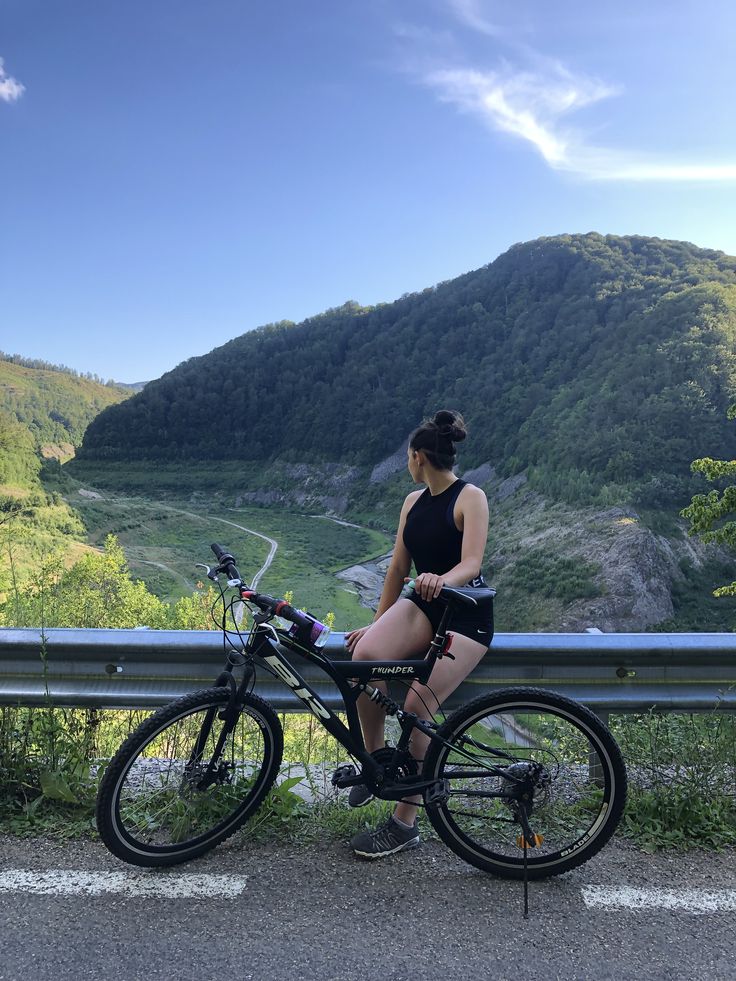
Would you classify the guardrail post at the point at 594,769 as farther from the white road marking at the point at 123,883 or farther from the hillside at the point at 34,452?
the hillside at the point at 34,452

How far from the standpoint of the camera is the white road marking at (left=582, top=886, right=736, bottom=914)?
221 cm

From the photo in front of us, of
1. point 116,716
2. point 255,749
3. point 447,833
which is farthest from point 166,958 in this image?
point 116,716

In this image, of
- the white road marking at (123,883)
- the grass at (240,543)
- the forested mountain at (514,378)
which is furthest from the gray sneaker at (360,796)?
the forested mountain at (514,378)

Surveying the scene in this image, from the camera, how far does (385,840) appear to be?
2529 mm

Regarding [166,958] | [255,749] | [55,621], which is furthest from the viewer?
[55,621]

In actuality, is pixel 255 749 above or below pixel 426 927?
above

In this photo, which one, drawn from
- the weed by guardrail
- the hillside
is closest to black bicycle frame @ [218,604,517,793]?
the weed by guardrail

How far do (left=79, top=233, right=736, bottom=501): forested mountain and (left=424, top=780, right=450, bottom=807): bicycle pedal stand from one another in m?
80.3

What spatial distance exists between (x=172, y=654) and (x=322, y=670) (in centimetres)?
67

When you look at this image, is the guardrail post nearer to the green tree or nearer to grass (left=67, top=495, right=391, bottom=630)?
the green tree

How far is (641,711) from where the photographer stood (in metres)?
2.84

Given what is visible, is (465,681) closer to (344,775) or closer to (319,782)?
(344,775)

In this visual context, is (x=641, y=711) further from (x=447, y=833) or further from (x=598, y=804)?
(x=447, y=833)

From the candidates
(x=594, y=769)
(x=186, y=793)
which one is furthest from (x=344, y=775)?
(x=594, y=769)
